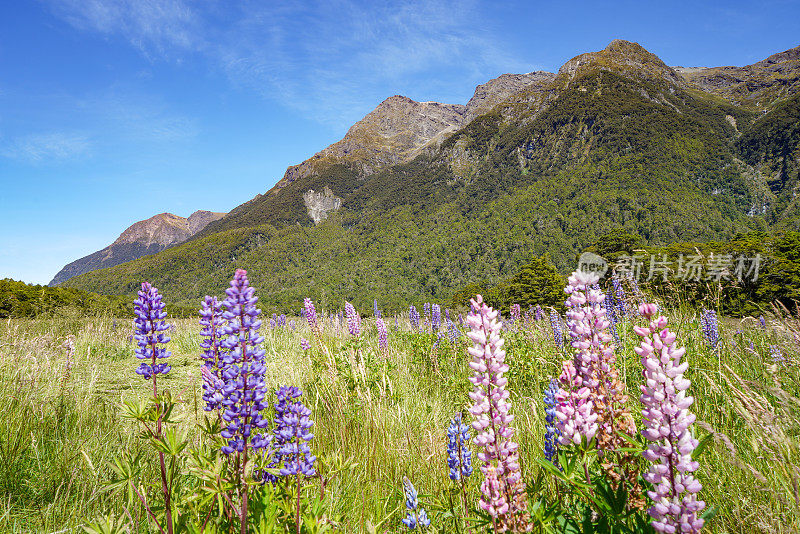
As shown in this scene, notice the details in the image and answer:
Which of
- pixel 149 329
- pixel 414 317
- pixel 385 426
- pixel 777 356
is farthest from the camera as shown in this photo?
pixel 414 317

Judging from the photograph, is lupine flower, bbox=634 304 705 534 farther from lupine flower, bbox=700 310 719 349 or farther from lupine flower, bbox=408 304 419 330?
lupine flower, bbox=408 304 419 330

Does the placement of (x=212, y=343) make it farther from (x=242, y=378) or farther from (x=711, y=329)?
(x=711, y=329)

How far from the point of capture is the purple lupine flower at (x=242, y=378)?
1366 mm

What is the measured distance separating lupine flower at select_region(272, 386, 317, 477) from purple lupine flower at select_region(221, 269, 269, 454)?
0.07 metres

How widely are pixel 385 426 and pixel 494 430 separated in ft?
6.98

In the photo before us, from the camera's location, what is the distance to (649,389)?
1.03m

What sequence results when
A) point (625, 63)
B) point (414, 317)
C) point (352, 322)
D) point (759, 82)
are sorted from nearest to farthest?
point (352, 322) → point (414, 317) → point (625, 63) → point (759, 82)

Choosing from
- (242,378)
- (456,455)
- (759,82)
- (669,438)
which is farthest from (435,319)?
(759,82)

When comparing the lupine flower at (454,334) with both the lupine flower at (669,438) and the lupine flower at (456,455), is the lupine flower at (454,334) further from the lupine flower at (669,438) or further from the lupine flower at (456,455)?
the lupine flower at (669,438)

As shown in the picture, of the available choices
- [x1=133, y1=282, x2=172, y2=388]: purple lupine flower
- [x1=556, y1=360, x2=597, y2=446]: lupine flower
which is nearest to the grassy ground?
[x1=133, y1=282, x2=172, y2=388]: purple lupine flower

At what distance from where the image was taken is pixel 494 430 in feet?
4.28

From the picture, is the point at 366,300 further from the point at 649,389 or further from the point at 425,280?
the point at 649,389

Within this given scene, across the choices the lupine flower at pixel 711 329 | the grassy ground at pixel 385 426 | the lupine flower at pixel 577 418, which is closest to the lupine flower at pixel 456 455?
the grassy ground at pixel 385 426

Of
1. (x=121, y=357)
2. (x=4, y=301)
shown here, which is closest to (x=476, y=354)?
(x=121, y=357)
